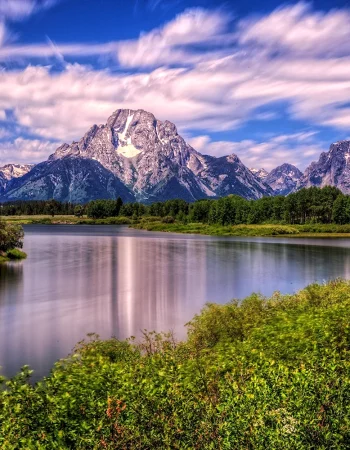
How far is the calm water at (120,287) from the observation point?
3997 centimetres

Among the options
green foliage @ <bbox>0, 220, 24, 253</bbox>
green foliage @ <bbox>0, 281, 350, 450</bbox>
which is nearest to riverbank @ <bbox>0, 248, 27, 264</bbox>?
green foliage @ <bbox>0, 220, 24, 253</bbox>

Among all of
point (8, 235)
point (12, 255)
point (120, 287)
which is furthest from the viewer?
point (12, 255)

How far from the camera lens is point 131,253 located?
111 m

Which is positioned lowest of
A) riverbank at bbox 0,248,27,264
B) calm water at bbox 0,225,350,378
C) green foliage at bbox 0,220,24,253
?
calm water at bbox 0,225,350,378

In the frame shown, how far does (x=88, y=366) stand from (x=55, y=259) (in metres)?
80.3

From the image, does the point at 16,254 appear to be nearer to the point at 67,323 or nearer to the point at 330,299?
the point at 67,323

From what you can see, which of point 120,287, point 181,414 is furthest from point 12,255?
point 181,414

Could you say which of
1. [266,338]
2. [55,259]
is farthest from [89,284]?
[266,338]

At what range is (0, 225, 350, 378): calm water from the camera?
40.0 meters

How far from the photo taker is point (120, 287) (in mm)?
65438

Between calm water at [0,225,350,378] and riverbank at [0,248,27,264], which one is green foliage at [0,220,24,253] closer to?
riverbank at [0,248,27,264]

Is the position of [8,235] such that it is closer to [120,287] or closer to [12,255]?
[12,255]

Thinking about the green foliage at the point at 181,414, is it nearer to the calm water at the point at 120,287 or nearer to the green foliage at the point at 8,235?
the calm water at the point at 120,287

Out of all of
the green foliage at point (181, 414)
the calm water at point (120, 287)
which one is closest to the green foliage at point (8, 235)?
the calm water at point (120, 287)
